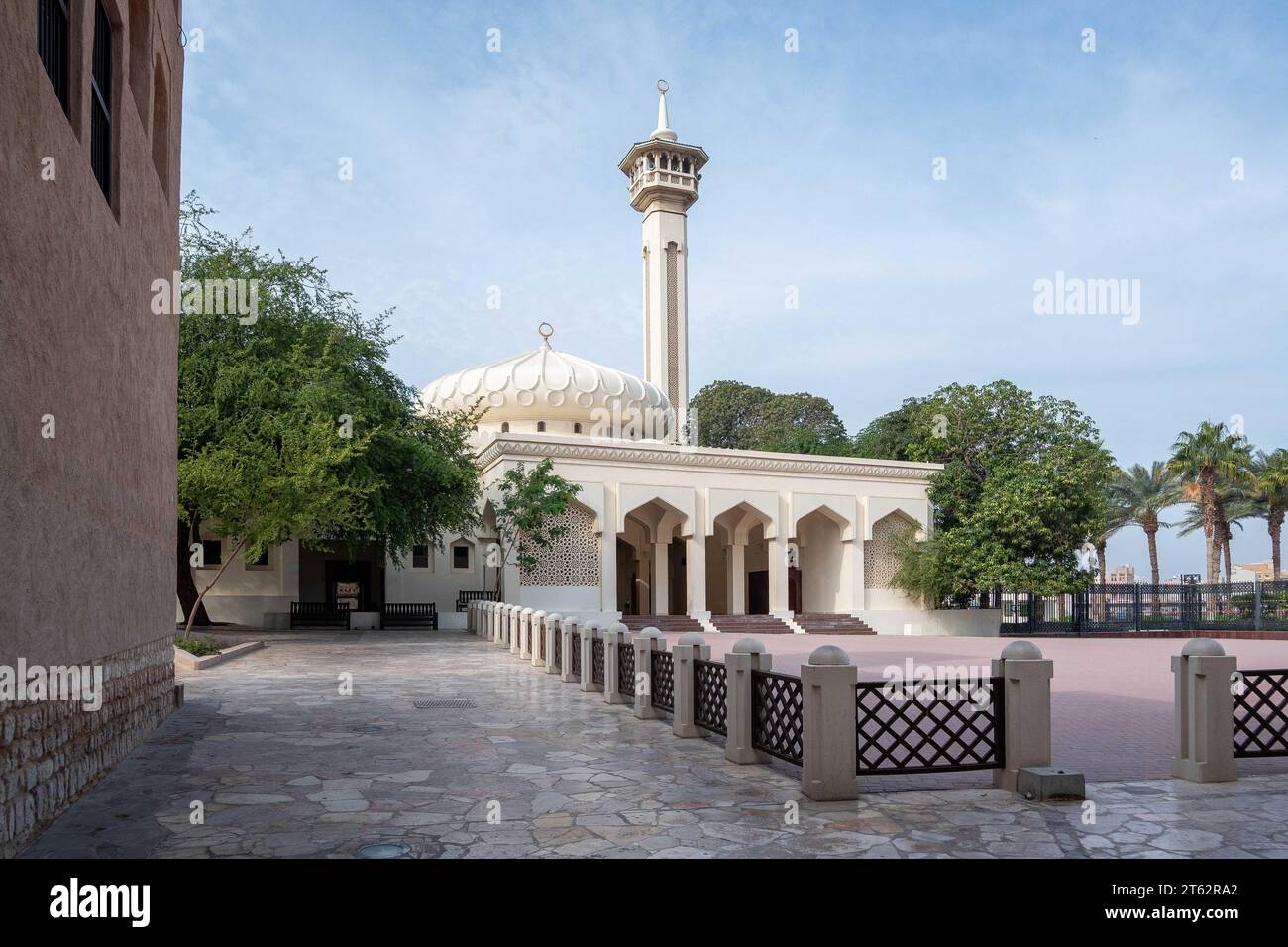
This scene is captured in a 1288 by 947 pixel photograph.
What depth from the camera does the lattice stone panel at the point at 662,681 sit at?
391 inches

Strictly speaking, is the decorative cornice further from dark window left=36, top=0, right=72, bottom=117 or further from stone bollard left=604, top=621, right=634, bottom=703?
dark window left=36, top=0, right=72, bottom=117

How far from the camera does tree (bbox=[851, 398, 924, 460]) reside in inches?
1821

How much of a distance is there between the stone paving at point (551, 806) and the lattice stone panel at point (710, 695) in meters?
0.23

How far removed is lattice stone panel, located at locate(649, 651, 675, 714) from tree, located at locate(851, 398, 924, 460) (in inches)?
1422

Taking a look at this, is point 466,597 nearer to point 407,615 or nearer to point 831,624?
point 407,615

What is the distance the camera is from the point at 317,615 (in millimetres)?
29578

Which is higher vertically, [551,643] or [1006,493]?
[1006,493]

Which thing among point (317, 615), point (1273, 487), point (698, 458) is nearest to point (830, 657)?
point (698, 458)

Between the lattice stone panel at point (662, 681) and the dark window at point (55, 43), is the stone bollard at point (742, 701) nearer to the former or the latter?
the lattice stone panel at point (662, 681)

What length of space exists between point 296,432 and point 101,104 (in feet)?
39.7

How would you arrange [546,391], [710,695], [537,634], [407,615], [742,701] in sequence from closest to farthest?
[742,701]
[710,695]
[537,634]
[407,615]
[546,391]

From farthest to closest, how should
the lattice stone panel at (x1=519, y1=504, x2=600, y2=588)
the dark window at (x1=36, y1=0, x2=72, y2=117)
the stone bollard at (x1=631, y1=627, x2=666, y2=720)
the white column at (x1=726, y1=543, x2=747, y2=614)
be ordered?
the white column at (x1=726, y1=543, x2=747, y2=614) → the lattice stone panel at (x1=519, y1=504, x2=600, y2=588) → the stone bollard at (x1=631, y1=627, x2=666, y2=720) → the dark window at (x1=36, y1=0, x2=72, y2=117)

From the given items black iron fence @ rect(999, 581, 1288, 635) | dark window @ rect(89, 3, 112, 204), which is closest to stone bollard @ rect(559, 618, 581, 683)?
dark window @ rect(89, 3, 112, 204)

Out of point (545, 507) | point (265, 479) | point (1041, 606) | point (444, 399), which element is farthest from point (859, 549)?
point (265, 479)
